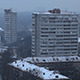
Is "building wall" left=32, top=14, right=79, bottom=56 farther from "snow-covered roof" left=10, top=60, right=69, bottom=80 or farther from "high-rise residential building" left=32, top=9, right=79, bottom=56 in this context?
"snow-covered roof" left=10, top=60, right=69, bottom=80

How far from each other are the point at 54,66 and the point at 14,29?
27494 millimetres

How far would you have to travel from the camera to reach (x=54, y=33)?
3155 centimetres

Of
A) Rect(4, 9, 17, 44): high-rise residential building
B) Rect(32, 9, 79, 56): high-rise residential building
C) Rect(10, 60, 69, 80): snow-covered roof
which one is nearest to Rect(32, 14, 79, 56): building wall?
Rect(32, 9, 79, 56): high-rise residential building

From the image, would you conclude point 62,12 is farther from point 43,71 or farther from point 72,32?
point 43,71

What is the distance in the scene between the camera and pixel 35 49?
31797 millimetres

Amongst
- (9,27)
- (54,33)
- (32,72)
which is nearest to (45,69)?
(32,72)

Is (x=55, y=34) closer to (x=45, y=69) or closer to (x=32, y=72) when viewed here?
(x=45, y=69)

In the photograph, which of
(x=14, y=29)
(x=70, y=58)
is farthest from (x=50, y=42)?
(x=14, y=29)

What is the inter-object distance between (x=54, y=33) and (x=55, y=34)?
0.13 meters

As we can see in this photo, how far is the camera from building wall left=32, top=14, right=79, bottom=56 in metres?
31.4

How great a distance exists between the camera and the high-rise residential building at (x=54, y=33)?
31391 millimetres

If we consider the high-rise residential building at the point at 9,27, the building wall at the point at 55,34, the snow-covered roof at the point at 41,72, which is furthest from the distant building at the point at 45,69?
the high-rise residential building at the point at 9,27

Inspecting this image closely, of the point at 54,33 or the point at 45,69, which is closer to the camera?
the point at 45,69

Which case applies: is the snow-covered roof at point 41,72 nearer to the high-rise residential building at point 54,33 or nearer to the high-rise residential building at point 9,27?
the high-rise residential building at point 54,33
